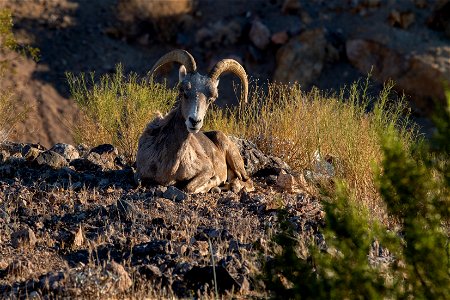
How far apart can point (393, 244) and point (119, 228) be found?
137 inches

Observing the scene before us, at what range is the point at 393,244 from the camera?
5465mm

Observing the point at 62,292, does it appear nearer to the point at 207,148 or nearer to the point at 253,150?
the point at 207,148

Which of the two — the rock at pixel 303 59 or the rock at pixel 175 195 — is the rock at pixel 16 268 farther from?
the rock at pixel 303 59

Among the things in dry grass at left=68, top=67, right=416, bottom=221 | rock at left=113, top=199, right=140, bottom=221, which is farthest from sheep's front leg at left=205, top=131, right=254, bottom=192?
rock at left=113, top=199, right=140, bottom=221

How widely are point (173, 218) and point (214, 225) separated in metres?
0.42

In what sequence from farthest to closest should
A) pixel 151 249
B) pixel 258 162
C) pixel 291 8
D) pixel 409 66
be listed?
pixel 291 8
pixel 409 66
pixel 258 162
pixel 151 249

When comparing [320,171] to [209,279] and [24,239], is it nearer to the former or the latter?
[24,239]

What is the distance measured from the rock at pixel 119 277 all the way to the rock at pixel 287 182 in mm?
4393

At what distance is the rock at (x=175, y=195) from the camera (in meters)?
9.62

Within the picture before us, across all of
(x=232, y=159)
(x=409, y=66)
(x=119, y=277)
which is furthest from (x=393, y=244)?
(x=409, y=66)

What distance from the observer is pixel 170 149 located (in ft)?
33.7

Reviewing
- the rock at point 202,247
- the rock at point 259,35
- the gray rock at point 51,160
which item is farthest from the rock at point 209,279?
the rock at point 259,35

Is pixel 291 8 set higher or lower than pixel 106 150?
lower

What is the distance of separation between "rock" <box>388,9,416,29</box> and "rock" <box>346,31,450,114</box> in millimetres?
436
